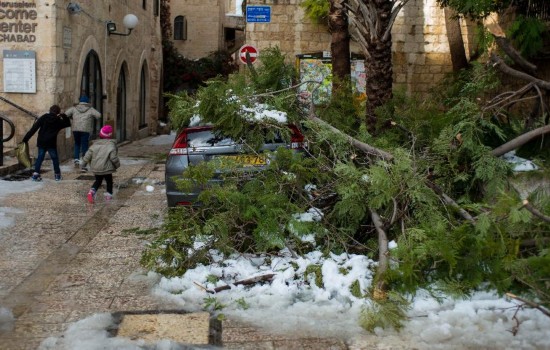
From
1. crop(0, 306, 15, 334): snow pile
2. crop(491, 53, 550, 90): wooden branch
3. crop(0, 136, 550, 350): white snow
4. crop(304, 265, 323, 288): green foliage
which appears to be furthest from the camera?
crop(491, 53, 550, 90): wooden branch

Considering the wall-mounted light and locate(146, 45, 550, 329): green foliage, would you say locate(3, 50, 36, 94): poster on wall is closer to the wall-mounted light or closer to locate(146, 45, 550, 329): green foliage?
the wall-mounted light

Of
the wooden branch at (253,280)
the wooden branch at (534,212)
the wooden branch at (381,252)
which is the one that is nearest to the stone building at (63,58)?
the wooden branch at (253,280)

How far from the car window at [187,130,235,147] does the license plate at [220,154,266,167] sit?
0.65 m

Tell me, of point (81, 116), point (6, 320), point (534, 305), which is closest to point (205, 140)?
point (6, 320)

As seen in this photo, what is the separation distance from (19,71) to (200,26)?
2028cm

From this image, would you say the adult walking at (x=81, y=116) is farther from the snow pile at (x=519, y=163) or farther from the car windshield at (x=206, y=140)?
the snow pile at (x=519, y=163)

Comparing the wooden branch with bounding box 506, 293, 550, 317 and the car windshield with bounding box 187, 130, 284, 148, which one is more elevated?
the car windshield with bounding box 187, 130, 284, 148

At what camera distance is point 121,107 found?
70.4 ft

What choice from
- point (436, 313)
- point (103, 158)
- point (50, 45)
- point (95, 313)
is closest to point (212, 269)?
point (95, 313)

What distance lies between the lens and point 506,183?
5.81m

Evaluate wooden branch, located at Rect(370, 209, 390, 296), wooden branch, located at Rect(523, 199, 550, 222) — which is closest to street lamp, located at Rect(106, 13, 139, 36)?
wooden branch, located at Rect(370, 209, 390, 296)

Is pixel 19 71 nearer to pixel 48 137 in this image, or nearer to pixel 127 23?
pixel 48 137

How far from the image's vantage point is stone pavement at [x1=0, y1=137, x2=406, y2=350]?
4.77m

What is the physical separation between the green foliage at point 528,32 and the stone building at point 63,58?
9.04 meters
